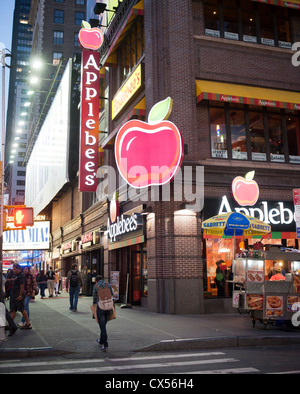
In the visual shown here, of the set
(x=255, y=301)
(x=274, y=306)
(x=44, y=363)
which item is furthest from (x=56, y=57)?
(x=44, y=363)

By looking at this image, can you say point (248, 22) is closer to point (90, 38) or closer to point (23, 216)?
point (90, 38)

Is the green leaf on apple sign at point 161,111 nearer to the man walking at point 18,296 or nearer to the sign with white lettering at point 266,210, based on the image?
the sign with white lettering at point 266,210

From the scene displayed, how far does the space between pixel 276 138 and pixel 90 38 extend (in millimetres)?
11523

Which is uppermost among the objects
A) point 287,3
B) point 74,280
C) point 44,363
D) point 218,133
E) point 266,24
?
point 287,3

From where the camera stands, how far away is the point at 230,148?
58.6 feet

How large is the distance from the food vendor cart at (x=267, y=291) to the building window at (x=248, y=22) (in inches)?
413

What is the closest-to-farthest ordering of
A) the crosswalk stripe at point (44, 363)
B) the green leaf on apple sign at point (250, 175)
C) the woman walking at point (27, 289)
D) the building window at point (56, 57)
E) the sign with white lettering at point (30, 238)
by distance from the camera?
the crosswalk stripe at point (44, 363) < the woman walking at point (27, 289) < the green leaf on apple sign at point (250, 175) < the sign with white lettering at point (30, 238) < the building window at point (56, 57)

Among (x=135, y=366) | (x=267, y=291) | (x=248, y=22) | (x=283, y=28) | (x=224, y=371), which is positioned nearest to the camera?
(x=224, y=371)

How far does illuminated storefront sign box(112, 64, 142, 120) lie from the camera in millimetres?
19172

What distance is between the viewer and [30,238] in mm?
40094

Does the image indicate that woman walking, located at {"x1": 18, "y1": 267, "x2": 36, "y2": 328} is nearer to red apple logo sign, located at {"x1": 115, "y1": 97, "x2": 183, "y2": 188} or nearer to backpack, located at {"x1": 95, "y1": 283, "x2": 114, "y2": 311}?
backpack, located at {"x1": 95, "y1": 283, "x2": 114, "y2": 311}

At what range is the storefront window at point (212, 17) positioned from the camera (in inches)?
729

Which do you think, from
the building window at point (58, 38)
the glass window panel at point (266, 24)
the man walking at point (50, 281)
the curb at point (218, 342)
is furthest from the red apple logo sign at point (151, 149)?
the building window at point (58, 38)
